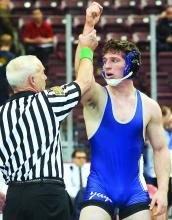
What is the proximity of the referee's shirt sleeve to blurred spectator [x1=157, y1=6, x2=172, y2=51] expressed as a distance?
8225 mm

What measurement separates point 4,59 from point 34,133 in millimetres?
6194

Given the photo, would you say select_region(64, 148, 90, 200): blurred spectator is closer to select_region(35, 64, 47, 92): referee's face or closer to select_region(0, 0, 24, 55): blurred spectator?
select_region(0, 0, 24, 55): blurred spectator

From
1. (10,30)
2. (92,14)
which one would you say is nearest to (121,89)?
(92,14)

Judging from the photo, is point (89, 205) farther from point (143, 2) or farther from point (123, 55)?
point (143, 2)

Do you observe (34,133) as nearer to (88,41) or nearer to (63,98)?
(63,98)

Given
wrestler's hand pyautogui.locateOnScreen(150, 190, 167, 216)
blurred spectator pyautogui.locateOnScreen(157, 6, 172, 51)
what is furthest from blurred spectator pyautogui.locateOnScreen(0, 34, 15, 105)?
wrestler's hand pyautogui.locateOnScreen(150, 190, 167, 216)

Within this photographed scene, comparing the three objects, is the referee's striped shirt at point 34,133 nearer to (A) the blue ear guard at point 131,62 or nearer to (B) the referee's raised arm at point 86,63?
(B) the referee's raised arm at point 86,63

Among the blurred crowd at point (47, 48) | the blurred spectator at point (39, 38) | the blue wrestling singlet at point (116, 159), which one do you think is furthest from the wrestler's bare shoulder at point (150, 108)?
the blurred spectator at point (39, 38)

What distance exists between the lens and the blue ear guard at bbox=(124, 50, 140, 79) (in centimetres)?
646

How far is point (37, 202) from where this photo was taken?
5.76m

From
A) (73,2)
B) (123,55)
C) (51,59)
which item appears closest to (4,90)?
(51,59)

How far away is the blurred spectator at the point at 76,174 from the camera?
39.6 ft

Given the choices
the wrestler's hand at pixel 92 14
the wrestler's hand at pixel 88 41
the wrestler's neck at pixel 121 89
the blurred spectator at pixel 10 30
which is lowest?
the blurred spectator at pixel 10 30

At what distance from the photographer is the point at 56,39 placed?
14.1m
